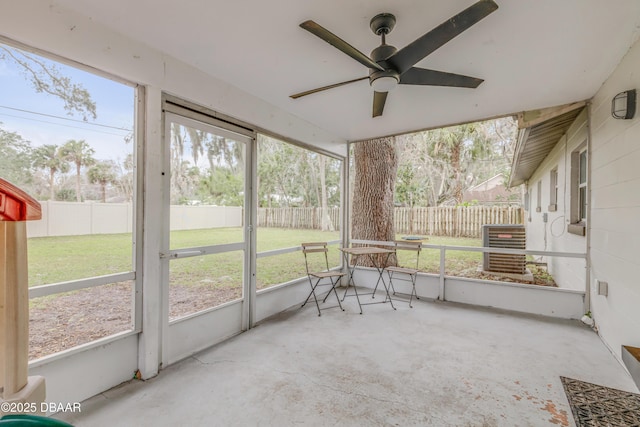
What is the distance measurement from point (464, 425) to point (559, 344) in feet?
5.75

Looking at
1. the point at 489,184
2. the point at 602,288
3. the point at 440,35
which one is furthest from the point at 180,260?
the point at 489,184

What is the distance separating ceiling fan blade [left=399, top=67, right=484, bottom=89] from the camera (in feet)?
7.06

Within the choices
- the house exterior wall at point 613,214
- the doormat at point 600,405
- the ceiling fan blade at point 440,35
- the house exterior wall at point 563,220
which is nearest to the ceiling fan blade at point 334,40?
the ceiling fan blade at point 440,35

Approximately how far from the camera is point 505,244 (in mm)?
5004

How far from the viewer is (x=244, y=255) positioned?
10.4 ft

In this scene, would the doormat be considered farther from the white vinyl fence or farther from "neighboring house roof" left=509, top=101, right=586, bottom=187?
the white vinyl fence

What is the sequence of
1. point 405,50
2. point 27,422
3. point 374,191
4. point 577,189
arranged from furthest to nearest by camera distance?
1. point 374,191
2. point 577,189
3. point 405,50
4. point 27,422

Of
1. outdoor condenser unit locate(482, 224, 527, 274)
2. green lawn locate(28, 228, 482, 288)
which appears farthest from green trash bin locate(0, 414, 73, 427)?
outdoor condenser unit locate(482, 224, 527, 274)

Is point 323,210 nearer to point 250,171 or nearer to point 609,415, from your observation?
point 250,171

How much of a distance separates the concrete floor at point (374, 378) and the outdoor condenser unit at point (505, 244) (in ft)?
5.46

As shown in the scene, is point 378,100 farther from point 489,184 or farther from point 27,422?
point 489,184

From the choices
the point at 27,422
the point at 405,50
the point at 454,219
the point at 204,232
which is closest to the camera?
the point at 27,422

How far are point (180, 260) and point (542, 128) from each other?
190 inches

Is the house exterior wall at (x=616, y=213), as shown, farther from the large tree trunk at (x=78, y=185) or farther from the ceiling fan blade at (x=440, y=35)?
the large tree trunk at (x=78, y=185)
